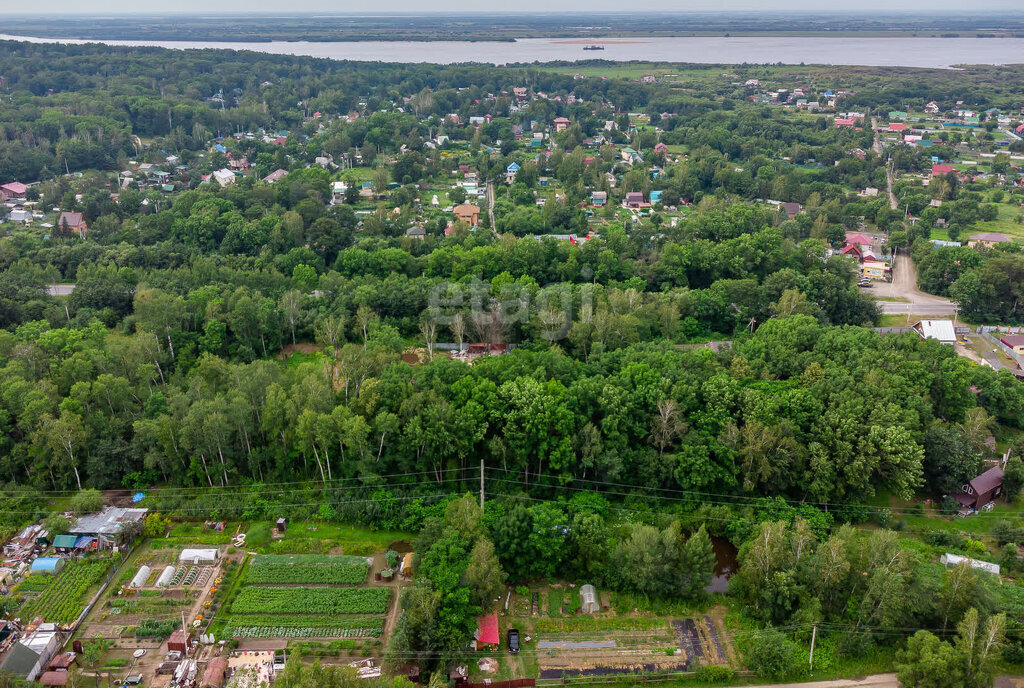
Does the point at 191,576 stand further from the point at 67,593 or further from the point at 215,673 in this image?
the point at 215,673

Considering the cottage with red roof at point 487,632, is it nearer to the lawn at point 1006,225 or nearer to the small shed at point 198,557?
the small shed at point 198,557

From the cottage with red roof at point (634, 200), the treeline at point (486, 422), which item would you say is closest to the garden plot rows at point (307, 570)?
the treeline at point (486, 422)

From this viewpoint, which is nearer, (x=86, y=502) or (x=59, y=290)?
(x=86, y=502)

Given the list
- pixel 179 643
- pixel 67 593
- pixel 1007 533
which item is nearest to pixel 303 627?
pixel 179 643

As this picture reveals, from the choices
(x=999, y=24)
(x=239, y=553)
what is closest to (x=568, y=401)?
(x=239, y=553)

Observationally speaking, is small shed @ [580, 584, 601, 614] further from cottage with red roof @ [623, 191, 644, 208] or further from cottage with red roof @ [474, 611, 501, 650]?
cottage with red roof @ [623, 191, 644, 208]

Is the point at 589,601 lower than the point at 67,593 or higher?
lower

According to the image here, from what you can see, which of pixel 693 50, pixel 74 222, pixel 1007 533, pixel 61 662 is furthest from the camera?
pixel 693 50
